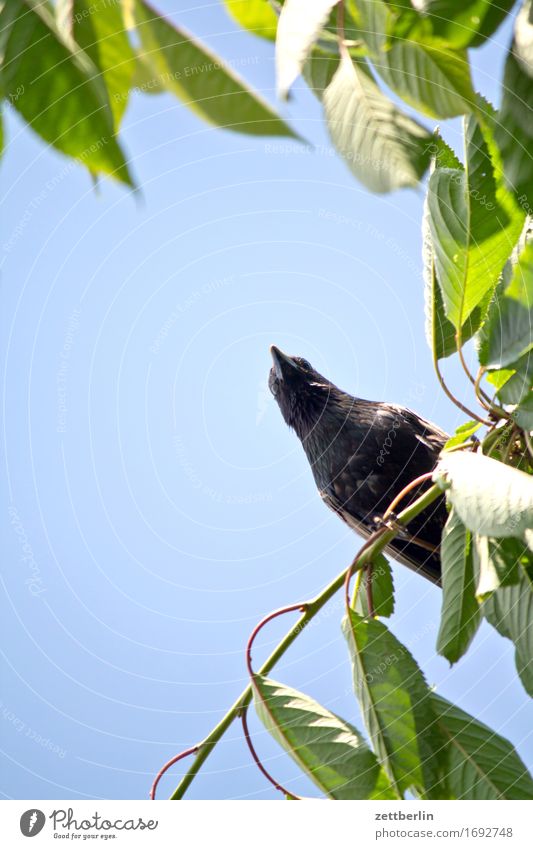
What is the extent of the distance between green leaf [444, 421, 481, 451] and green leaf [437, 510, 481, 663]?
20 centimetres

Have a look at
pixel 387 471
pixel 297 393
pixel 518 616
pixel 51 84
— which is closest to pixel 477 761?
pixel 518 616

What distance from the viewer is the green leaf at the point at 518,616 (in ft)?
4.21

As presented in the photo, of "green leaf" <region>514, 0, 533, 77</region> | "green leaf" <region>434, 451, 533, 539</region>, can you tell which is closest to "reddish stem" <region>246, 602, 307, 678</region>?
"green leaf" <region>434, 451, 533, 539</region>

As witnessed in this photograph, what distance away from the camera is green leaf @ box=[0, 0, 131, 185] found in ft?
2.75

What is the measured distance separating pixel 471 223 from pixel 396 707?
804 mm

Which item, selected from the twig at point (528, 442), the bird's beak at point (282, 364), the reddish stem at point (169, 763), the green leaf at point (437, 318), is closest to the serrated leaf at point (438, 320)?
the green leaf at point (437, 318)

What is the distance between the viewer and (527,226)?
54.1 inches

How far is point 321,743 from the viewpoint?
1.34 m

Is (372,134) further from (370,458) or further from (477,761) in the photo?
(370,458)

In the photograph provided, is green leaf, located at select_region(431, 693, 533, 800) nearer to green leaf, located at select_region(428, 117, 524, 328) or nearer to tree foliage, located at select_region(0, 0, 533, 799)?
tree foliage, located at select_region(0, 0, 533, 799)

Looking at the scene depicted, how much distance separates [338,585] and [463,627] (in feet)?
0.72

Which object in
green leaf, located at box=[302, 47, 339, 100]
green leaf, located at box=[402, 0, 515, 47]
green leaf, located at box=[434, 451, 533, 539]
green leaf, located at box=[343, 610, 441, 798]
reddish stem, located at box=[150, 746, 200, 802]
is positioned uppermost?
green leaf, located at box=[302, 47, 339, 100]
